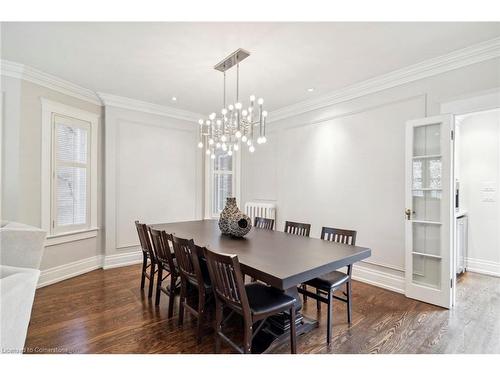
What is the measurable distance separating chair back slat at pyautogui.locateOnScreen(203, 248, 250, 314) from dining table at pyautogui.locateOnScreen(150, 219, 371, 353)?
13 cm

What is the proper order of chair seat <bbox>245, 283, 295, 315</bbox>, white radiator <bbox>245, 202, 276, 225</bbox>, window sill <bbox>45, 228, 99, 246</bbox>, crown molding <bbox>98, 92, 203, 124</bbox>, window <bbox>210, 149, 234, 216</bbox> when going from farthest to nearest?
window <bbox>210, 149, 234, 216</bbox> < white radiator <bbox>245, 202, 276, 225</bbox> < crown molding <bbox>98, 92, 203, 124</bbox> < window sill <bbox>45, 228, 99, 246</bbox> < chair seat <bbox>245, 283, 295, 315</bbox>

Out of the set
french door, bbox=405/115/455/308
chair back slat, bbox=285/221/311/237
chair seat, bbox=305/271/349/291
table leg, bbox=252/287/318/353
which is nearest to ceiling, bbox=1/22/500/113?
french door, bbox=405/115/455/308

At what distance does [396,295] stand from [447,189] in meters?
1.36

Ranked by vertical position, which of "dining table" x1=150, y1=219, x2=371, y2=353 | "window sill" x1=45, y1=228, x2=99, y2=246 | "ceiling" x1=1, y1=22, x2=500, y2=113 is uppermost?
"ceiling" x1=1, y1=22, x2=500, y2=113

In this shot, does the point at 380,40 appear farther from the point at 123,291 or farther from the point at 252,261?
the point at 123,291

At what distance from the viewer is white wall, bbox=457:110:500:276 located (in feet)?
12.4

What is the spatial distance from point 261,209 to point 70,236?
3.03 metres

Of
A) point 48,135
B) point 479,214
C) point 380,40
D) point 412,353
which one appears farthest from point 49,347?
point 479,214

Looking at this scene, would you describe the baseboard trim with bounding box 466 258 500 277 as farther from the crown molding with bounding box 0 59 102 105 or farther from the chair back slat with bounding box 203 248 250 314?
the crown molding with bounding box 0 59 102 105

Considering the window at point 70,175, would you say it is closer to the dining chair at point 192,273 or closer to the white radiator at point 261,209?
the dining chair at point 192,273

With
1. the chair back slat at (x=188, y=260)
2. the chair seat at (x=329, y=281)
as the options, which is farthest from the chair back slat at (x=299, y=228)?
the chair back slat at (x=188, y=260)

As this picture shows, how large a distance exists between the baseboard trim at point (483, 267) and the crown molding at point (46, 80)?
21.0ft

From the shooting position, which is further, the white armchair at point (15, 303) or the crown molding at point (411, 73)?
the crown molding at point (411, 73)

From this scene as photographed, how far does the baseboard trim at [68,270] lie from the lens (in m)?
3.26
